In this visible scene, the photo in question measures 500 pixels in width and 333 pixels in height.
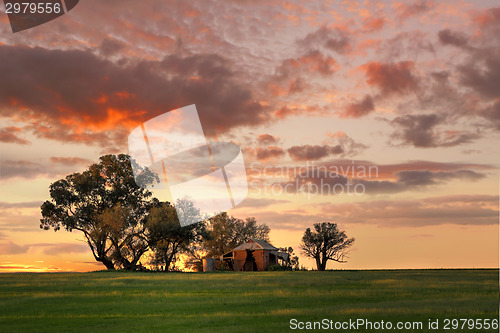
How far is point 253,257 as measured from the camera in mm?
86688

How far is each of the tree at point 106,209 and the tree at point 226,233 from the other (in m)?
22.6

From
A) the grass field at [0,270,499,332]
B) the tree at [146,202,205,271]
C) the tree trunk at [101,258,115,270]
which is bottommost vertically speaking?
the tree trunk at [101,258,115,270]

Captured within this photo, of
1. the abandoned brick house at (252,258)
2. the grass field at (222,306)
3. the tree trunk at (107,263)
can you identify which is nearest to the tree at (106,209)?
the tree trunk at (107,263)

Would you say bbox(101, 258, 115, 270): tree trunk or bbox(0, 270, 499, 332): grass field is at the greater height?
bbox(0, 270, 499, 332): grass field

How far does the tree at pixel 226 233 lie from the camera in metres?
103

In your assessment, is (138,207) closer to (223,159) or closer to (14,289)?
(223,159)

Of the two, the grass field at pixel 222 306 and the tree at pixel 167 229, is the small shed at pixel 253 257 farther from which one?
the grass field at pixel 222 306

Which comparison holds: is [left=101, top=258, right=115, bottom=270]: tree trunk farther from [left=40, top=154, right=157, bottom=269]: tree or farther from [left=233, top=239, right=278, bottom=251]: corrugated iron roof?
[left=233, top=239, right=278, bottom=251]: corrugated iron roof

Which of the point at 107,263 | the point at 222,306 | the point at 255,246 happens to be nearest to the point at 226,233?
the point at 255,246

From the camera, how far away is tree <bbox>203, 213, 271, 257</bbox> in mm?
103062

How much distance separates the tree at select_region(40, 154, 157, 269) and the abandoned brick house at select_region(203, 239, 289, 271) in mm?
14029

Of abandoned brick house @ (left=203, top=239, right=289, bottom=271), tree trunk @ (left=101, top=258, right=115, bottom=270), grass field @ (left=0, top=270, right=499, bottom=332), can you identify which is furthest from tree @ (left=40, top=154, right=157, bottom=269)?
grass field @ (left=0, top=270, right=499, bottom=332)

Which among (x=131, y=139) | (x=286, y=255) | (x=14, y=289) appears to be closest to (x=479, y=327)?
(x=14, y=289)

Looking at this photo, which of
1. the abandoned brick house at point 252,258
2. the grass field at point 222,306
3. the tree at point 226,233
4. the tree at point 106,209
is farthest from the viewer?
the tree at point 226,233
